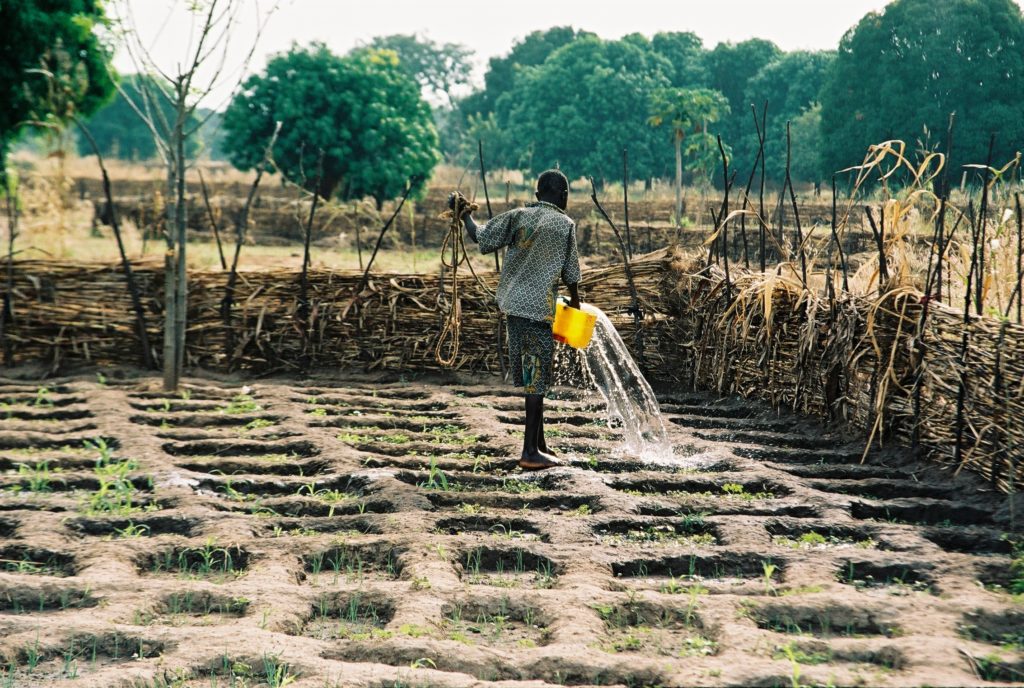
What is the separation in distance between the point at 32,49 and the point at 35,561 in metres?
16.9

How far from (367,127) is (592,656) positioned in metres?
29.5

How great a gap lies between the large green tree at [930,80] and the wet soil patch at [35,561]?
27167mm

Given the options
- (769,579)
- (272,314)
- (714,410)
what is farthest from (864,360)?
(272,314)

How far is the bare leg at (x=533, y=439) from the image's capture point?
5797mm

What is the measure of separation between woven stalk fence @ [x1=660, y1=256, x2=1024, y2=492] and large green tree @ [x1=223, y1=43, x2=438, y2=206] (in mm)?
23097

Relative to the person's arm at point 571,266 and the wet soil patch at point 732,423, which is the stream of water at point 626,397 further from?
the person's arm at point 571,266

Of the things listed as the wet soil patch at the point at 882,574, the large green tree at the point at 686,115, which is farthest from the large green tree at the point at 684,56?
the wet soil patch at the point at 882,574

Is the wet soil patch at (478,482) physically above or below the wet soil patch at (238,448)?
above

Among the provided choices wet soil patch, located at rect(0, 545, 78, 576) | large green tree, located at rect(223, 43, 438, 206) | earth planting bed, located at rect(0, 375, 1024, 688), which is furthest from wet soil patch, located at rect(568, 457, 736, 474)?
large green tree, located at rect(223, 43, 438, 206)

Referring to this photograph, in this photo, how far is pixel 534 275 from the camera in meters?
5.79

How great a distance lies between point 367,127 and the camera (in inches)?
1244

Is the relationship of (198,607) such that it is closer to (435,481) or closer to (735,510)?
(435,481)

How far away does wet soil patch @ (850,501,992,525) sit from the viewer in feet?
16.7

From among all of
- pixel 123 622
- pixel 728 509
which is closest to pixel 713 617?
pixel 728 509
